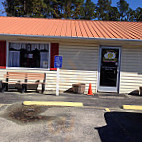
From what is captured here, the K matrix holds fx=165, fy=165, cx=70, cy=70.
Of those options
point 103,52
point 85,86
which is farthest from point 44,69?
point 103,52

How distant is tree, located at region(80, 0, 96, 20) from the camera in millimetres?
28800

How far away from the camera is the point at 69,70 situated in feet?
26.0

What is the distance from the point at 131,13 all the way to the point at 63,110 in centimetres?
3449

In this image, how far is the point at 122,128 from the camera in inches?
158

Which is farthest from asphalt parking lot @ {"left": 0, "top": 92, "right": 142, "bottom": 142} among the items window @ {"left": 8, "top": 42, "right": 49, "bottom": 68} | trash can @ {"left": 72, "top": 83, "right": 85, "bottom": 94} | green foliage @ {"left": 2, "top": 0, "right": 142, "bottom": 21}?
green foliage @ {"left": 2, "top": 0, "right": 142, "bottom": 21}

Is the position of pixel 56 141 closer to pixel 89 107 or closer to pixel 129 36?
pixel 89 107

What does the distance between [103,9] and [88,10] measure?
16.1ft

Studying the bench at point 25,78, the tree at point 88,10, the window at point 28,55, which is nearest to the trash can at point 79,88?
the bench at point 25,78

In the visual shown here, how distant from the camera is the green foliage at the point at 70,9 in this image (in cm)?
2419

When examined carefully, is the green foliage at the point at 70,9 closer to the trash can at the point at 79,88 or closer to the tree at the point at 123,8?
the tree at the point at 123,8

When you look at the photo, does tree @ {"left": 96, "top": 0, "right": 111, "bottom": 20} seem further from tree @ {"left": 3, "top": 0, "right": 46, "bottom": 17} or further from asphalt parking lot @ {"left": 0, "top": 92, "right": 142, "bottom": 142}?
asphalt parking lot @ {"left": 0, "top": 92, "right": 142, "bottom": 142}

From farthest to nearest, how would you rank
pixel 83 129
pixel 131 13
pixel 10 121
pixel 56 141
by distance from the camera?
pixel 131 13, pixel 10 121, pixel 83 129, pixel 56 141

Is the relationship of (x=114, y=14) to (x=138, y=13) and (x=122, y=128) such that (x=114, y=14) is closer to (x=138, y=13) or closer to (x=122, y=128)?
(x=138, y=13)

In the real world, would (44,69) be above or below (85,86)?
above
